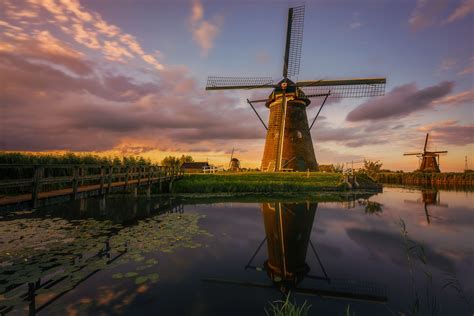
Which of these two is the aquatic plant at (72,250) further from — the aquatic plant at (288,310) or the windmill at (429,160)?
the windmill at (429,160)

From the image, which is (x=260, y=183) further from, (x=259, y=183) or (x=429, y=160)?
(x=429, y=160)

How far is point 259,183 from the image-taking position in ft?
69.8

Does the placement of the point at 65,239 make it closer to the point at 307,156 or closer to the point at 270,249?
the point at 270,249

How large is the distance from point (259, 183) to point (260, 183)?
0.29 ft

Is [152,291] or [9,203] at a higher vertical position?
[9,203]

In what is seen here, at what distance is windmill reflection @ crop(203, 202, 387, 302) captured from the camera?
4887 mm

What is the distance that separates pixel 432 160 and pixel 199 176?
51.3 meters

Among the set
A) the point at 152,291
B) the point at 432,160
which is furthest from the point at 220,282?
the point at 432,160

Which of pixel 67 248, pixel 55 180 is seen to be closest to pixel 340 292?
pixel 67 248

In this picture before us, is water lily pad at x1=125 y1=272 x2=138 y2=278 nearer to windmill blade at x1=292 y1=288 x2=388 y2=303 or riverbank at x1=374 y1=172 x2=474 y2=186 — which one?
windmill blade at x1=292 y1=288 x2=388 y2=303

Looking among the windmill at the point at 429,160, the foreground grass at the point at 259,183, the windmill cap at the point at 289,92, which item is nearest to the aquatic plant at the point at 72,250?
the foreground grass at the point at 259,183

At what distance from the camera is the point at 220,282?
520 cm

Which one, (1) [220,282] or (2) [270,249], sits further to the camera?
(2) [270,249]

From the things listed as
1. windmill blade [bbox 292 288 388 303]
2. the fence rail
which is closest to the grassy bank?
the fence rail
